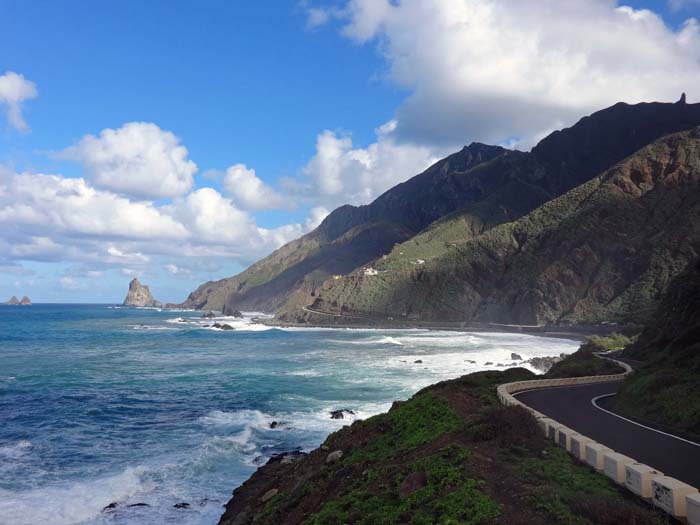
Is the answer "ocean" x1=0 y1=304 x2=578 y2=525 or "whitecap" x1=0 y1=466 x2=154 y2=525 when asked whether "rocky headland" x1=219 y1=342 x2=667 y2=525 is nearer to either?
"ocean" x1=0 y1=304 x2=578 y2=525

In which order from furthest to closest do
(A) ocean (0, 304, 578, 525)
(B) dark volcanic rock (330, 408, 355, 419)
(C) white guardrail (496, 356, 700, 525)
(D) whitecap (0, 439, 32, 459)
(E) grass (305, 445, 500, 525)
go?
(B) dark volcanic rock (330, 408, 355, 419) < (D) whitecap (0, 439, 32, 459) < (A) ocean (0, 304, 578, 525) < (E) grass (305, 445, 500, 525) < (C) white guardrail (496, 356, 700, 525)

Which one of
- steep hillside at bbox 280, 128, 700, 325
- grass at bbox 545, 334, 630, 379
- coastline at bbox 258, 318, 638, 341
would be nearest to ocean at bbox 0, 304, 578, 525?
grass at bbox 545, 334, 630, 379

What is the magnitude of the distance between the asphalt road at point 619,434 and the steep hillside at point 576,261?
68507 millimetres

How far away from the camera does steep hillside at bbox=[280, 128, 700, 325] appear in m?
100

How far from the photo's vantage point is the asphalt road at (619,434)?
11.0m

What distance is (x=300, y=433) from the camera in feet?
92.0

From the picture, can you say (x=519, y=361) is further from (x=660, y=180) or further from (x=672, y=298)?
(x=660, y=180)

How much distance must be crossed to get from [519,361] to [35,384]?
4848 cm

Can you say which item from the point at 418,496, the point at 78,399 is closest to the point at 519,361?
the point at 78,399

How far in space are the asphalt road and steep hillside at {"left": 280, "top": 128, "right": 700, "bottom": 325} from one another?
68507 mm

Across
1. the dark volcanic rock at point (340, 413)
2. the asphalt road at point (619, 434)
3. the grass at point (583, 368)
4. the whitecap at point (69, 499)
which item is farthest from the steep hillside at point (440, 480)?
the grass at point (583, 368)

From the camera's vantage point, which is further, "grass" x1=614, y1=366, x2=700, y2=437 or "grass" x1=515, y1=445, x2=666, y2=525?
"grass" x1=614, y1=366, x2=700, y2=437

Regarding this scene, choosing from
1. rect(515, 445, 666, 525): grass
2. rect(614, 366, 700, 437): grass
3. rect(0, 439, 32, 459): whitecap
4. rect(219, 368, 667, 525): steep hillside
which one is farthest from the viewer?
rect(0, 439, 32, 459): whitecap

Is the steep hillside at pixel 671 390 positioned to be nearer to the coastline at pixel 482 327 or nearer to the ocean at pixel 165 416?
the ocean at pixel 165 416
